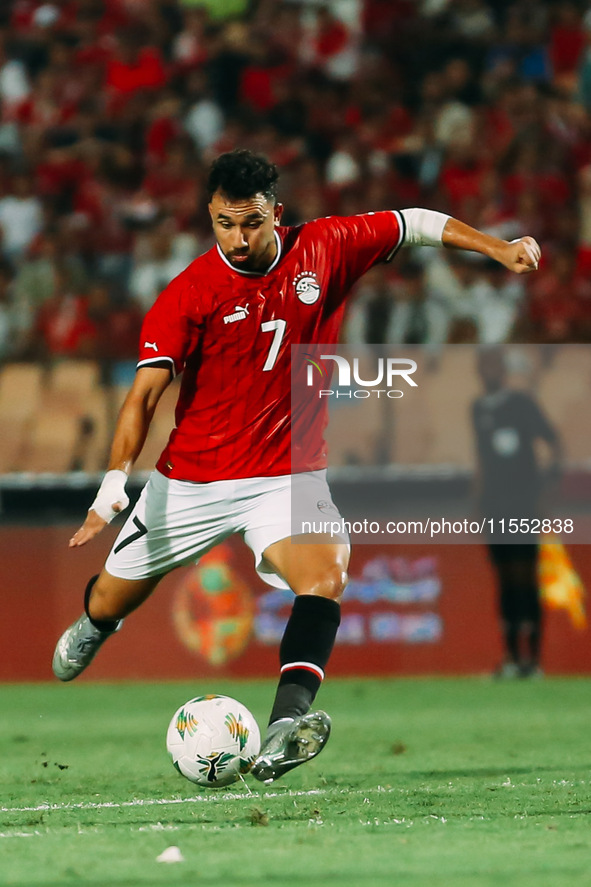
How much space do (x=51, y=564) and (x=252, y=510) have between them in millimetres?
6003

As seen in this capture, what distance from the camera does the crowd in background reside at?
448 inches

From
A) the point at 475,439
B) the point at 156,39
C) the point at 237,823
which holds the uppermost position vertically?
the point at 156,39

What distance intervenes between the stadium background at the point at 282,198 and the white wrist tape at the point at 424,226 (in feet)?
15.8

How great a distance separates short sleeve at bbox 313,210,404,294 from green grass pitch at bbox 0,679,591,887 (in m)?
2.13

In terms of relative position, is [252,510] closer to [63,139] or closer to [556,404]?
[556,404]

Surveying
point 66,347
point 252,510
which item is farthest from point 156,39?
point 252,510

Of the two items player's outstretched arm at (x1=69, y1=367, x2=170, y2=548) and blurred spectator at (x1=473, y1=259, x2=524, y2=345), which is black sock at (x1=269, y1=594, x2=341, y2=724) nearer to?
player's outstretched arm at (x1=69, y1=367, x2=170, y2=548)

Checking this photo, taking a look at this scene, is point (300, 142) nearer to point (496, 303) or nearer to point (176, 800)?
point (496, 303)

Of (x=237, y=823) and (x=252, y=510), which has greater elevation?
(x=252, y=510)

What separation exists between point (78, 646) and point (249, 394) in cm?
151

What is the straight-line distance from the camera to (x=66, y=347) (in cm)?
1109

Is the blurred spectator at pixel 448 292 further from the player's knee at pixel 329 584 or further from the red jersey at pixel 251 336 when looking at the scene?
the player's knee at pixel 329 584

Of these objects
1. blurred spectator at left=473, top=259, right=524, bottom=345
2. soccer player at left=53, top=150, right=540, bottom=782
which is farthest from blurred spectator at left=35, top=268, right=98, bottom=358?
soccer player at left=53, top=150, right=540, bottom=782

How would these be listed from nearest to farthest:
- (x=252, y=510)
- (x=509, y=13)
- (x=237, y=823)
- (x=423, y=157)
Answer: (x=237, y=823) < (x=252, y=510) < (x=423, y=157) < (x=509, y=13)
